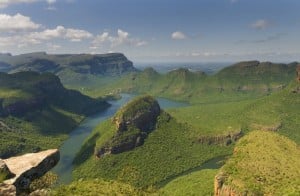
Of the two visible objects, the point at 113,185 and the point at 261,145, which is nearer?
the point at 113,185

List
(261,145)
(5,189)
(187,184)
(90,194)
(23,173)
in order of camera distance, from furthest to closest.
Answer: (187,184) < (261,145) < (90,194) < (23,173) < (5,189)

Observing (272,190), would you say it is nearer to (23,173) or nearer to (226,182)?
(226,182)

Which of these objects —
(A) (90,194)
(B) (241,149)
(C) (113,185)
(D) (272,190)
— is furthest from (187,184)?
(A) (90,194)

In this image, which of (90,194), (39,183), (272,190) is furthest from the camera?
(272,190)

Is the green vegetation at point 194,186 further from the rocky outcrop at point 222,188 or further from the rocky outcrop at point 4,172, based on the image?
the rocky outcrop at point 4,172

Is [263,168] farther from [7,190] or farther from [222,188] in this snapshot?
[7,190]

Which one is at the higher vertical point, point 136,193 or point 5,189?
point 5,189

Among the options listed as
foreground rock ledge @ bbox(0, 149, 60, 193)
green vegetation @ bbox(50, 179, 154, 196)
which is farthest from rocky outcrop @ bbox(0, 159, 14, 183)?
green vegetation @ bbox(50, 179, 154, 196)

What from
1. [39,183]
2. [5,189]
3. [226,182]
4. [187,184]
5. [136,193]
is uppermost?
[5,189]
